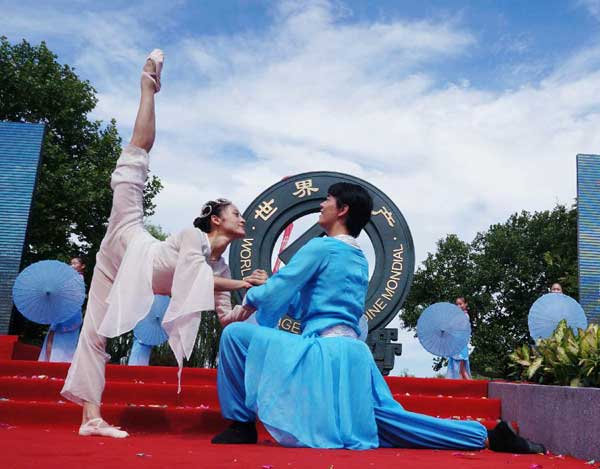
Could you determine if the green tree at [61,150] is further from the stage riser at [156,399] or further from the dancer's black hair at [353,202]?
the dancer's black hair at [353,202]

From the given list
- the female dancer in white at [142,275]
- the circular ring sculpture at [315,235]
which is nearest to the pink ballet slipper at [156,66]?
the female dancer in white at [142,275]

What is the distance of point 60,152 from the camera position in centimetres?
1356

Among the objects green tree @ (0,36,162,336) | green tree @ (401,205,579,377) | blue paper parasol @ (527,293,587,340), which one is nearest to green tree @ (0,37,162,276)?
green tree @ (0,36,162,336)

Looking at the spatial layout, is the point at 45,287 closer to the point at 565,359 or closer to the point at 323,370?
the point at 323,370

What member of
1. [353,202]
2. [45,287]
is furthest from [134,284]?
[45,287]

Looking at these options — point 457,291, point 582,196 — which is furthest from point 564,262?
point 582,196

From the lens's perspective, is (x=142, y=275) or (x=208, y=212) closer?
(x=142, y=275)

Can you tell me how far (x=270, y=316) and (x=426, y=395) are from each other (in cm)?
227

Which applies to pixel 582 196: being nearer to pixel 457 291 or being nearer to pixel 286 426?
pixel 286 426

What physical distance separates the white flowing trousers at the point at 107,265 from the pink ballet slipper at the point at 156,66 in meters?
0.40

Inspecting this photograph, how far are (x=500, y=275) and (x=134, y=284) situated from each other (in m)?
19.2

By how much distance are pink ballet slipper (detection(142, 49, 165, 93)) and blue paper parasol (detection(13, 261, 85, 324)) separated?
10.9 feet

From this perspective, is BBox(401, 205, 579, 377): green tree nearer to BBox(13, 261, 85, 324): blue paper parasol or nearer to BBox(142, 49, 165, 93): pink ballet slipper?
BBox(13, 261, 85, 324): blue paper parasol

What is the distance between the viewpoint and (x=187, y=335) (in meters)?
3.01
